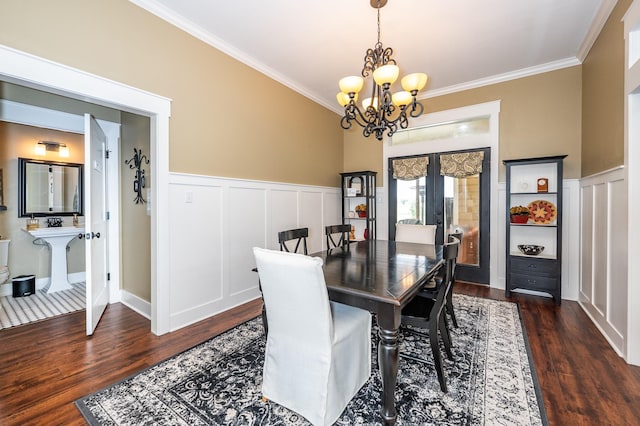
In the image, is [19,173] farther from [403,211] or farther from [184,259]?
[403,211]

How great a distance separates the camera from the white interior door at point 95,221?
246 cm

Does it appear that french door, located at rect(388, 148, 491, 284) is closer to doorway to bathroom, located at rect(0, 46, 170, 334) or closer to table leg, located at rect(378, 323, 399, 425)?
table leg, located at rect(378, 323, 399, 425)

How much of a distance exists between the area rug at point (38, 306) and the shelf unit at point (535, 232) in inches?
210

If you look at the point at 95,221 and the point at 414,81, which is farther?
the point at 95,221

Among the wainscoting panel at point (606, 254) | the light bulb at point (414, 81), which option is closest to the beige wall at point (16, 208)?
the light bulb at point (414, 81)

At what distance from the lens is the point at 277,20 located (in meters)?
2.65

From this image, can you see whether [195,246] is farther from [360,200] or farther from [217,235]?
[360,200]

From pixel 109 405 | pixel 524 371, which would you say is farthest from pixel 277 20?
pixel 524 371

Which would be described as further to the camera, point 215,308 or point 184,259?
point 215,308

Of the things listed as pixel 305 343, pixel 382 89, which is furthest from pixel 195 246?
pixel 382 89

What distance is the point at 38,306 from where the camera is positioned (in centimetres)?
323

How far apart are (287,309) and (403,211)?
3601 millimetres

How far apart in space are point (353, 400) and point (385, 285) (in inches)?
29.0

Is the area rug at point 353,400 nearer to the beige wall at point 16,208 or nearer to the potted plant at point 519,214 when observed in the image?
the potted plant at point 519,214
